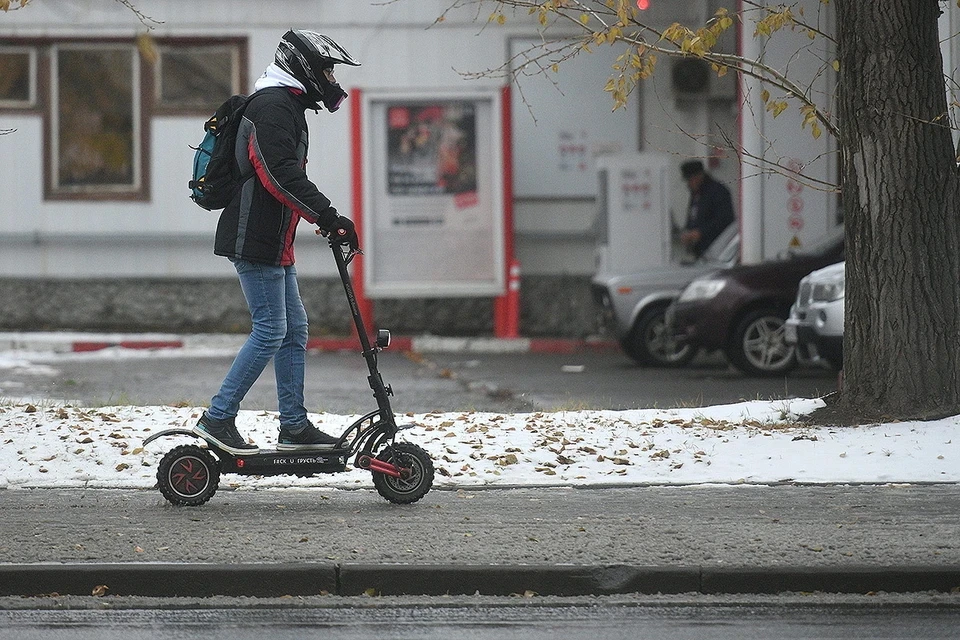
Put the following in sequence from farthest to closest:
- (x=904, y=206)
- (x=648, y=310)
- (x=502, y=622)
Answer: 1. (x=648, y=310)
2. (x=904, y=206)
3. (x=502, y=622)

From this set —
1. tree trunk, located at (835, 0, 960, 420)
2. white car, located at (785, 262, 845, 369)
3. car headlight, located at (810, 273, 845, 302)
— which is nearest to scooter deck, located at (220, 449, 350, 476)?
tree trunk, located at (835, 0, 960, 420)

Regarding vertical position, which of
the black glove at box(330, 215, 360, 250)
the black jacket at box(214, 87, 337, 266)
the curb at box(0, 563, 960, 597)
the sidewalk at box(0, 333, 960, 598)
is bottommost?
the curb at box(0, 563, 960, 597)

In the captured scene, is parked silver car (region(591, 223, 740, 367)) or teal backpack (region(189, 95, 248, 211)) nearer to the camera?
teal backpack (region(189, 95, 248, 211))

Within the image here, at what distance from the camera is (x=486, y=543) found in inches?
249

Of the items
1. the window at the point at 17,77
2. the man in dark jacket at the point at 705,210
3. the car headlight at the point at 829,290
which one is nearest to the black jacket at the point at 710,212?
the man in dark jacket at the point at 705,210

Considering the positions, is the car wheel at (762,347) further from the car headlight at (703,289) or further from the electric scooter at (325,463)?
the electric scooter at (325,463)

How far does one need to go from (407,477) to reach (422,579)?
4.72ft

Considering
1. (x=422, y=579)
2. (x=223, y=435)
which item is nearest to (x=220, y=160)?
(x=223, y=435)

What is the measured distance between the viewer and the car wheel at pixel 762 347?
14.9 m

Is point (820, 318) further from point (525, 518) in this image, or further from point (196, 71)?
point (196, 71)

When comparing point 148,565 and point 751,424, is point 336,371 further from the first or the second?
point 148,565

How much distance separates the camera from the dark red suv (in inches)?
582

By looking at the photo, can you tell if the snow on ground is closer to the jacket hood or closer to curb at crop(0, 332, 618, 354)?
the jacket hood

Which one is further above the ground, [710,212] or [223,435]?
[710,212]
